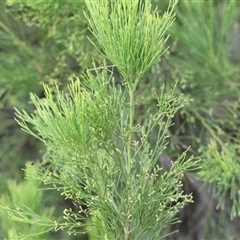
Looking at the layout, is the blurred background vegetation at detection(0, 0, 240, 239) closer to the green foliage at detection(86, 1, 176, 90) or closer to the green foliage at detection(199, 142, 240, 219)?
the green foliage at detection(199, 142, 240, 219)

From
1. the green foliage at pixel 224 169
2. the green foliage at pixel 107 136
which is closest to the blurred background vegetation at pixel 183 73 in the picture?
the green foliage at pixel 224 169

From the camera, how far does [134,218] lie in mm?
699

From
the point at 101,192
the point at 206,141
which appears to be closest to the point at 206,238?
the point at 206,141

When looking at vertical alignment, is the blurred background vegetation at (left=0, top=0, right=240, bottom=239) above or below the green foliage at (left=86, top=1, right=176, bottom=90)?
below

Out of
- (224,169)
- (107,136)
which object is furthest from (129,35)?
(224,169)

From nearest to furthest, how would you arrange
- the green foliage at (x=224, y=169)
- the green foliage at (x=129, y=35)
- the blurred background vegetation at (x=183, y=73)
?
the green foliage at (x=129, y=35) → the green foliage at (x=224, y=169) → the blurred background vegetation at (x=183, y=73)

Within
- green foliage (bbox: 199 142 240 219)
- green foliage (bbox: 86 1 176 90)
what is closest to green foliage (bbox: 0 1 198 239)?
green foliage (bbox: 86 1 176 90)

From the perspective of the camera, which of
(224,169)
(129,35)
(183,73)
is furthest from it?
(183,73)

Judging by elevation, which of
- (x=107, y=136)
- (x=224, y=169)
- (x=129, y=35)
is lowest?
(x=224, y=169)

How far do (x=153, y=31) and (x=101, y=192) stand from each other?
208 millimetres

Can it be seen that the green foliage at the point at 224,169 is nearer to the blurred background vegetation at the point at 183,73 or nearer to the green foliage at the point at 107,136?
the blurred background vegetation at the point at 183,73

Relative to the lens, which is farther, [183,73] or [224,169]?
[183,73]

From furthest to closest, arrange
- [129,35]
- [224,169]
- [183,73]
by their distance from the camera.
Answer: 1. [183,73]
2. [224,169]
3. [129,35]

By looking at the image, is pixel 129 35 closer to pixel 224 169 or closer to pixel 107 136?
pixel 107 136
